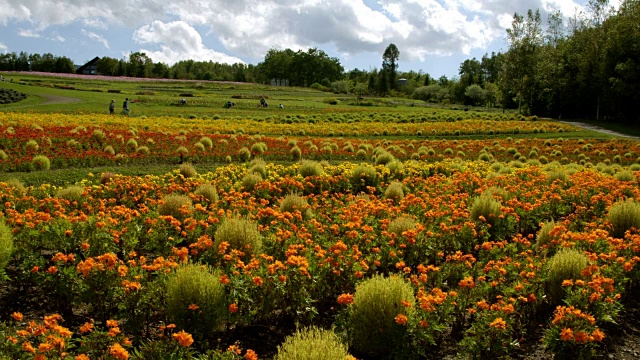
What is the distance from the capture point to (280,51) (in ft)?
409

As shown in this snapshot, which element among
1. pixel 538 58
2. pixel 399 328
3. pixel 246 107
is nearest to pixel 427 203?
pixel 399 328

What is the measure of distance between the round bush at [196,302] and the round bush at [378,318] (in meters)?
1.36

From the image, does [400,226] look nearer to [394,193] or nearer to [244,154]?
[394,193]

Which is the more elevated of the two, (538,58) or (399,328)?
(538,58)

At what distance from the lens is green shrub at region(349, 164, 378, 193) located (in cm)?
1266

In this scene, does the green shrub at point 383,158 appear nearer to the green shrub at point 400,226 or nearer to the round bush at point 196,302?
the green shrub at point 400,226

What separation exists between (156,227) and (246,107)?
43350 millimetres

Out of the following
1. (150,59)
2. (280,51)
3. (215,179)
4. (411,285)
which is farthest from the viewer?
(280,51)

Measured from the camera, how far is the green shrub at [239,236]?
6.57 meters

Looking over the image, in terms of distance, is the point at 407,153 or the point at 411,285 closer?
the point at 411,285

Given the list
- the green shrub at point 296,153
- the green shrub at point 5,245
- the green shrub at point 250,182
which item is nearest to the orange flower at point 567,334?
the green shrub at point 5,245

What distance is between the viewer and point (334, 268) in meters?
5.70

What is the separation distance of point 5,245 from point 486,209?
7.26 m

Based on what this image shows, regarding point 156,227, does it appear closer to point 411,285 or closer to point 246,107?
point 411,285
